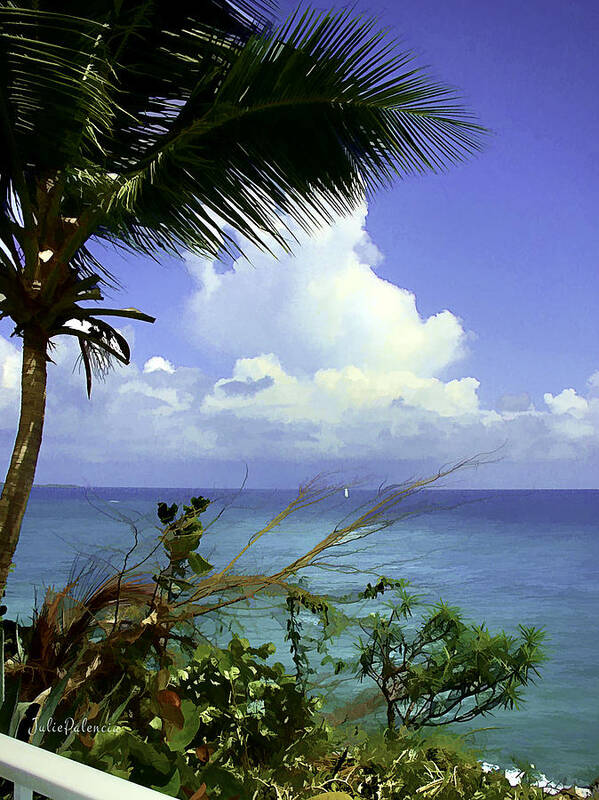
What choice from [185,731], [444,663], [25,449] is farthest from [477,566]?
[185,731]

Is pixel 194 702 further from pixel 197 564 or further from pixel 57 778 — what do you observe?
pixel 57 778

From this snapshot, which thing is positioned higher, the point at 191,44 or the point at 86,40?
the point at 191,44

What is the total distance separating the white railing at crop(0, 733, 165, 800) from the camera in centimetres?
55

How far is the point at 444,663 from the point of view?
267 cm

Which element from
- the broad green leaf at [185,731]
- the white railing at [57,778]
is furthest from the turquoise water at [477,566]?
the white railing at [57,778]

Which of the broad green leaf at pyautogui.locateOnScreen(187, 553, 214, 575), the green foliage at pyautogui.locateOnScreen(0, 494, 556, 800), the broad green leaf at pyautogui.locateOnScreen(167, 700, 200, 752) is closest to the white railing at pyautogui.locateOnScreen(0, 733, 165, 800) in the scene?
the green foliage at pyautogui.locateOnScreen(0, 494, 556, 800)

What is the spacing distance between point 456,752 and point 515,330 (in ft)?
192

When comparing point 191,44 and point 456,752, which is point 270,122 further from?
point 456,752

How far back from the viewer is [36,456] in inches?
107

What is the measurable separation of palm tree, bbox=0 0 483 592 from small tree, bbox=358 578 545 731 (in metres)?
1.53

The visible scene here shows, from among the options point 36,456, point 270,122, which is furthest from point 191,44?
point 36,456

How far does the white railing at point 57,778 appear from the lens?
553 mm

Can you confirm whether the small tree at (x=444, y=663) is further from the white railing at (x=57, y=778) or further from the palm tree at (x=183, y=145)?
the white railing at (x=57, y=778)

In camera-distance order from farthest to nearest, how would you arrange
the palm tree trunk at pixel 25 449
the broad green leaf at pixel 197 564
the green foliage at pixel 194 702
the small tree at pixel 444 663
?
the small tree at pixel 444 663 → the palm tree trunk at pixel 25 449 → the broad green leaf at pixel 197 564 → the green foliage at pixel 194 702
